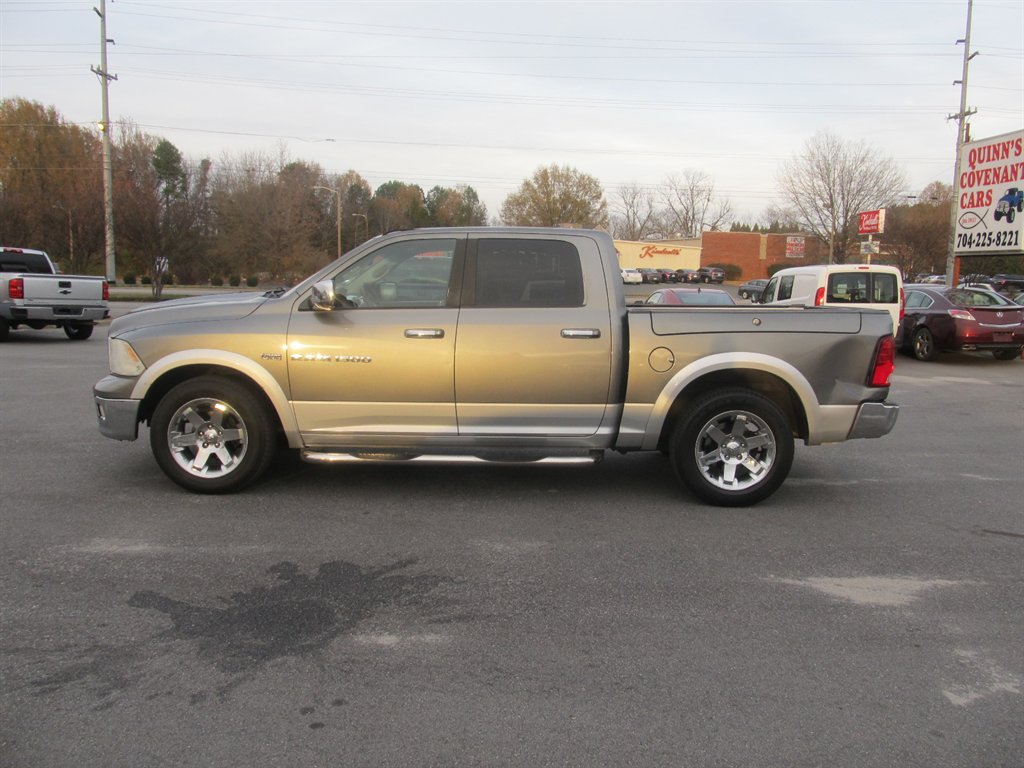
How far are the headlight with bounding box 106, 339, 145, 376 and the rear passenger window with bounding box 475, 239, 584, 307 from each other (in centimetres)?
254

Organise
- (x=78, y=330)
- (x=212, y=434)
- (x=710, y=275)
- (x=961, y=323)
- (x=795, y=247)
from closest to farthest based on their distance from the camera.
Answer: (x=212, y=434) → (x=961, y=323) → (x=78, y=330) → (x=710, y=275) → (x=795, y=247)

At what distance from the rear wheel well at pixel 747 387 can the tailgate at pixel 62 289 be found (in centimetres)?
1438

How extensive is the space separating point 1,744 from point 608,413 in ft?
13.1

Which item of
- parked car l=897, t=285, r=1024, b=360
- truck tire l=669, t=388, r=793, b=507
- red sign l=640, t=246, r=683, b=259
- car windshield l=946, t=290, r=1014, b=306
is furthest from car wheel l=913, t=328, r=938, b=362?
red sign l=640, t=246, r=683, b=259

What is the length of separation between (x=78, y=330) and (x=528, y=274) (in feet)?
50.1

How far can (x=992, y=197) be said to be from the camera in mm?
22109

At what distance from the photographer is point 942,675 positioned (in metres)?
3.42

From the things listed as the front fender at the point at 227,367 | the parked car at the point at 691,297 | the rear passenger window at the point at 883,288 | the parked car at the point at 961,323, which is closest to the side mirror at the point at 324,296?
the front fender at the point at 227,367

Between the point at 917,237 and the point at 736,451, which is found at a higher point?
the point at 917,237

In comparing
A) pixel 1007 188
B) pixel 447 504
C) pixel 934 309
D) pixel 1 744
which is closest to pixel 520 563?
pixel 447 504

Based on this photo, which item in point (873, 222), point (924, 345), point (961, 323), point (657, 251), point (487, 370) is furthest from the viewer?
point (657, 251)

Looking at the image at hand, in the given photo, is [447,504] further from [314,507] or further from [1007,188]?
[1007,188]

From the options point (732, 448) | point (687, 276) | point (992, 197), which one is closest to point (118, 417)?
point (732, 448)

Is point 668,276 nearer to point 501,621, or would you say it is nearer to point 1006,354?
point 1006,354
